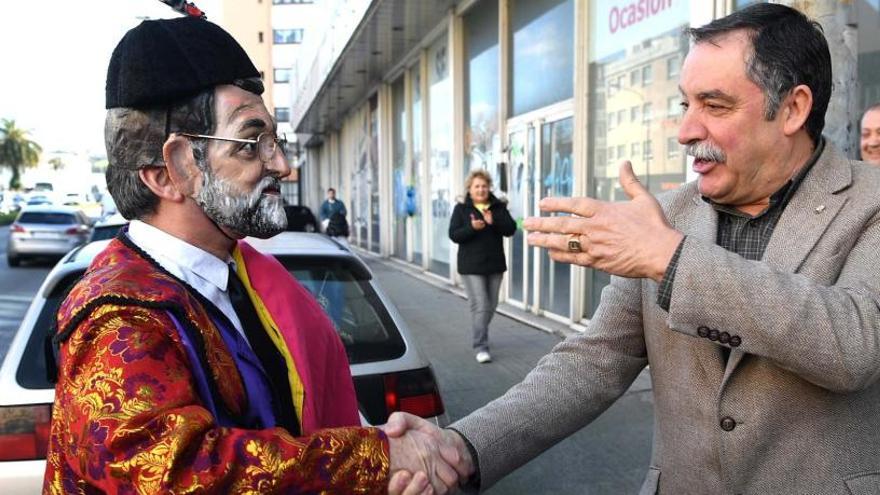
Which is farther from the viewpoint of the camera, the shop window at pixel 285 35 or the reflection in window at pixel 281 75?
the reflection in window at pixel 281 75

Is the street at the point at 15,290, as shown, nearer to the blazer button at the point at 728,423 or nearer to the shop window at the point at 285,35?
the blazer button at the point at 728,423

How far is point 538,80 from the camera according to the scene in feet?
30.1

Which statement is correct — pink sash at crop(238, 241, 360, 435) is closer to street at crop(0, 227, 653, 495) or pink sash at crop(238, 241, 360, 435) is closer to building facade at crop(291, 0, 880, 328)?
building facade at crop(291, 0, 880, 328)

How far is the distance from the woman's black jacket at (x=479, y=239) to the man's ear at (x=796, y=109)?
5.38m

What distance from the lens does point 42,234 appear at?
17.4 metres

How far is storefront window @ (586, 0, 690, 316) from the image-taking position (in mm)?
6352

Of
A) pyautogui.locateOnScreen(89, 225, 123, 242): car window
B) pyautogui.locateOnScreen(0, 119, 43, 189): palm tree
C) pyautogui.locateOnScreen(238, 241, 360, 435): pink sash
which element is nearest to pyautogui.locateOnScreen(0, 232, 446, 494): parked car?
pyautogui.locateOnScreen(238, 241, 360, 435): pink sash

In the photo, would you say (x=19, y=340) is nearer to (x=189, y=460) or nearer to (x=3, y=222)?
(x=189, y=460)

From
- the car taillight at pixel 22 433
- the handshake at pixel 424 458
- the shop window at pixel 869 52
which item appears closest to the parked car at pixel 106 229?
the car taillight at pixel 22 433

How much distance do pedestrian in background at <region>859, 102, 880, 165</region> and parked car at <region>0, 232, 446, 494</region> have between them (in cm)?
267

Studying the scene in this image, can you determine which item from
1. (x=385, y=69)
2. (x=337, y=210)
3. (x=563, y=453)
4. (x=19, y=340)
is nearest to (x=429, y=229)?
(x=337, y=210)

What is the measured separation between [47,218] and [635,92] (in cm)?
1617

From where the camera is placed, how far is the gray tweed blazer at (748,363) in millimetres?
1253

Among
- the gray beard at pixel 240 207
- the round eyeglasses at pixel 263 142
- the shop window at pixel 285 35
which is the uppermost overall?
the shop window at pixel 285 35
